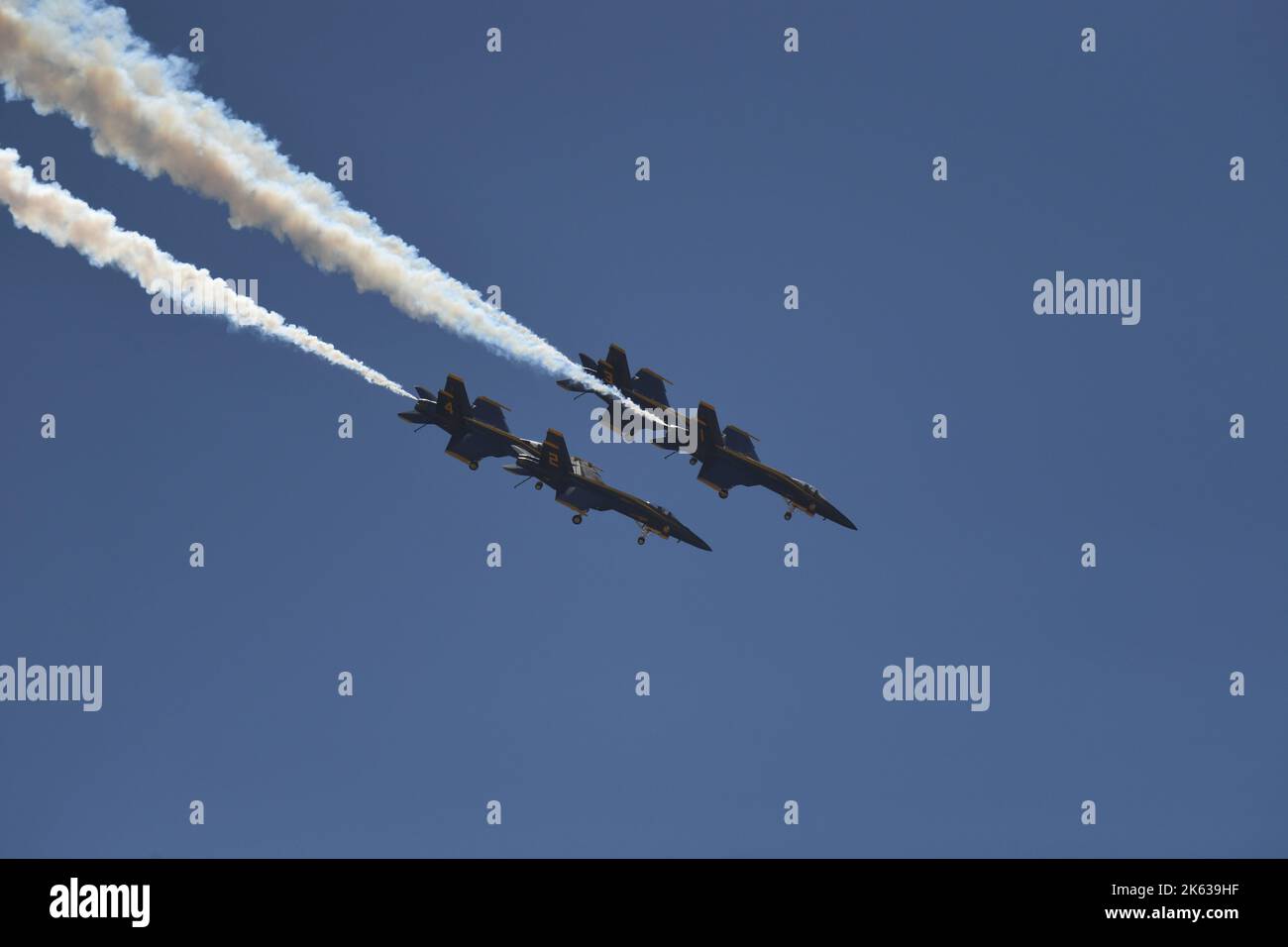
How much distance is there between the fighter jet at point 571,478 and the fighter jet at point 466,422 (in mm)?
569

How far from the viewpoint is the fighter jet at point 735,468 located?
10306 cm

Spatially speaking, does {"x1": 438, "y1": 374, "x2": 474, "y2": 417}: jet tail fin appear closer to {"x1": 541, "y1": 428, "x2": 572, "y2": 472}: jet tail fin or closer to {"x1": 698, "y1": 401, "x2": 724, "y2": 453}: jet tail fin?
{"x1": 541, "y1": 428, "x2": 572, "y2": 472}: jet tail fin

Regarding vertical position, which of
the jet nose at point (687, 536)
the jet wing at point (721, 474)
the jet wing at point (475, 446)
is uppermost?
the jet wing at point (475, 446)

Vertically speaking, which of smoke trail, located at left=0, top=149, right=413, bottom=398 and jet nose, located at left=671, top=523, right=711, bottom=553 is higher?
smoke trail, located at left=0, top=149, right=413, bottom=398

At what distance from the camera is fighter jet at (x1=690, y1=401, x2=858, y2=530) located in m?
103

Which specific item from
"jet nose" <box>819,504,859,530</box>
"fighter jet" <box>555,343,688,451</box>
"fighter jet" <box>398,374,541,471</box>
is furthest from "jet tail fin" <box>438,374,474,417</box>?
"jet nose" <box>819,504,859,530</box>

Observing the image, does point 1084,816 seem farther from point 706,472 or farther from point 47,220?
point 47,220

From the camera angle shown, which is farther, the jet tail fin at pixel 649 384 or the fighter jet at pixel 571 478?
the jet tail fin at pixel 649 384

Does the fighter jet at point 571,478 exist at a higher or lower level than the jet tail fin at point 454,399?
lower

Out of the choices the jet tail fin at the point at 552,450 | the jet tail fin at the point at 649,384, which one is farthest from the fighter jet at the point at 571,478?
the jet tail fin at the point at 649,384

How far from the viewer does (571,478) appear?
102 metres

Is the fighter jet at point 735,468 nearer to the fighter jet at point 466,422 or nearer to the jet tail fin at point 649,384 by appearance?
the jet tail fin at point 649,384

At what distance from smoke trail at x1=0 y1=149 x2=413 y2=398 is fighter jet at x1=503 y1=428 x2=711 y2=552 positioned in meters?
9.12
